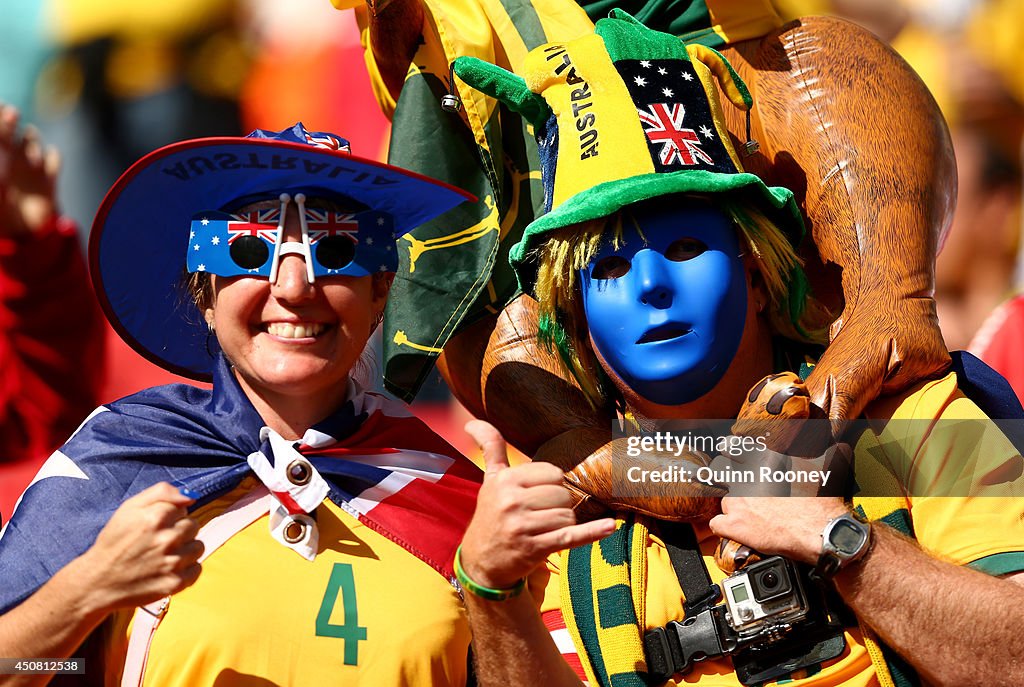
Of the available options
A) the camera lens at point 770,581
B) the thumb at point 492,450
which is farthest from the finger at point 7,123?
the camera lens at point 770,581

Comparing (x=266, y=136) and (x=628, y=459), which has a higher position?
(x=266, y=136)

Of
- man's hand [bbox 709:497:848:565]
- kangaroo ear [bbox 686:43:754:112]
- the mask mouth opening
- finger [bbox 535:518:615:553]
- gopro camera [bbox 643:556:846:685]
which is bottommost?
gopro camera [bbox 643:556:846:685]

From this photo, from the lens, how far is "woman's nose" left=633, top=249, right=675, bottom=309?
2338mm

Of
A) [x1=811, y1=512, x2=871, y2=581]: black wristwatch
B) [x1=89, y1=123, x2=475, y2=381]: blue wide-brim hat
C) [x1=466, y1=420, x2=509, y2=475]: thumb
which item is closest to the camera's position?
[x1=466, y1=420, x2=509, y2=475]: thumb

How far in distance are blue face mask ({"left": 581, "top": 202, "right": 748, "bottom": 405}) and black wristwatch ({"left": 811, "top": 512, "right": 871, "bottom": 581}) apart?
362 millimetres

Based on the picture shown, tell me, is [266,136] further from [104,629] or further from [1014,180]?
[1014,180]

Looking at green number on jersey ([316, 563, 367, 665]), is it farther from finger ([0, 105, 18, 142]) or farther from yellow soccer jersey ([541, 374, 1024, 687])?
finger ([0, 105, 18, 142])

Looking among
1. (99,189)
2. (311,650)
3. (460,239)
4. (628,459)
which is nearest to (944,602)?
(628,459)

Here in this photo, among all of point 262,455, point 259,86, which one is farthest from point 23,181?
point 262,455

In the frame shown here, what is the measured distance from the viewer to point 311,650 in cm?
215

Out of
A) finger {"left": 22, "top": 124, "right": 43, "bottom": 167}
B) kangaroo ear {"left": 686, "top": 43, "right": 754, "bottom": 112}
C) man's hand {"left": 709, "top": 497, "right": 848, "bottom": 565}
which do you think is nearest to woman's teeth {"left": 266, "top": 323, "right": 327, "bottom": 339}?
man's hand {"left": 709, "top": 497, "right": 848, "bottom": 565}

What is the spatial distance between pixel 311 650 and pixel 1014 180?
12.8 ft

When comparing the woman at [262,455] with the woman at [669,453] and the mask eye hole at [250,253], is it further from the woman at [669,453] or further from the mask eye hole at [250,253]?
the woman at [669,453]

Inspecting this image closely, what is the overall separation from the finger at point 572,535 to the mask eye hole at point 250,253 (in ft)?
2.28
